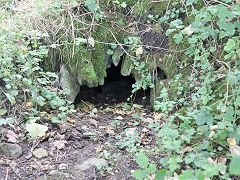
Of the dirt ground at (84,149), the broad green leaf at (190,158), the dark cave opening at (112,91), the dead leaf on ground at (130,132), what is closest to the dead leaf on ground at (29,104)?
the dirt ground at (84,149)

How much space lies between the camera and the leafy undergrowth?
2.08 meters

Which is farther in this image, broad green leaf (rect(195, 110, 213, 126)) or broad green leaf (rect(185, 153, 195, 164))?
broad green leaf (rect(195, 110, 213, 126))

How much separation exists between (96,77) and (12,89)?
1169 mm

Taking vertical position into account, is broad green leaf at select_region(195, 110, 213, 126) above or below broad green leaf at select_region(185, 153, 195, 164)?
above

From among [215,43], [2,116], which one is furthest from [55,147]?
[215,43]

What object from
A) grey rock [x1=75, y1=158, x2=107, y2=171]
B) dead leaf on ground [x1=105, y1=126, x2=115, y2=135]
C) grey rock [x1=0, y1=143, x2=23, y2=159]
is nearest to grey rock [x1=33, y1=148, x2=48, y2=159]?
grey rock [x1=0, y1=143, x2=23, y2=159]

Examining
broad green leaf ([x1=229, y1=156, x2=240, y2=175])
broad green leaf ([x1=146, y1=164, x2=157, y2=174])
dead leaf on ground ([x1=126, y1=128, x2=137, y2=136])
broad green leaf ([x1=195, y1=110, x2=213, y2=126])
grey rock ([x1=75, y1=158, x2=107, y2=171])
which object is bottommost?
grey rock ([x1=75, y1=158, x2=107, y2=171])

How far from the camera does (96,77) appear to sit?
342cm

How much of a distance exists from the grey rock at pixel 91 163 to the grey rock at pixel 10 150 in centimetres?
54

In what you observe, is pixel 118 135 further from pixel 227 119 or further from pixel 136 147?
pixel 227 119

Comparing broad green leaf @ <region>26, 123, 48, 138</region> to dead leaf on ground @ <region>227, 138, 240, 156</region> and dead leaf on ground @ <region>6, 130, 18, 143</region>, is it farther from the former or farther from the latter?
dead leaf on ground @ <region>227, 138, 240, 156</region>

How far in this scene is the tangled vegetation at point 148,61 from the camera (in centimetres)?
210

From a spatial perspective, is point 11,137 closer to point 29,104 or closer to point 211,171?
point 29,104

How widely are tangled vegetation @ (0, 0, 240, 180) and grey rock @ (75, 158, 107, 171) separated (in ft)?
0.97
